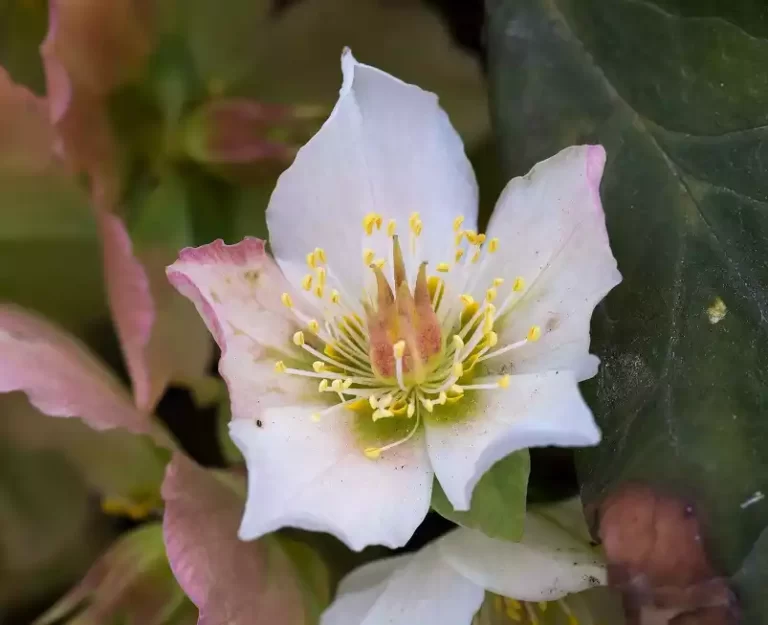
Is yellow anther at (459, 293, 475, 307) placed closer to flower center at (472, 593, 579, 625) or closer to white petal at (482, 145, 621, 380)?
white petal at (482, 145, 621, 380)

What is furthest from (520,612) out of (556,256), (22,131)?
(22,131)

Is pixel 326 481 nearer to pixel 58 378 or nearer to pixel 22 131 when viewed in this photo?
pixel 58 378

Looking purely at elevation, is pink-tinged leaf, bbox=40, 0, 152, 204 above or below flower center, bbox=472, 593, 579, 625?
above

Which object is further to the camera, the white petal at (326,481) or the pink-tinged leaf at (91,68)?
the pink-tinged leaf at (91,68)

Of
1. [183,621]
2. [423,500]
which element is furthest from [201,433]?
[423,500]

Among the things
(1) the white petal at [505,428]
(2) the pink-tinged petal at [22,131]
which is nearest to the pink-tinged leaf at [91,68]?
(2) the pink-tinged petal at [22,131]

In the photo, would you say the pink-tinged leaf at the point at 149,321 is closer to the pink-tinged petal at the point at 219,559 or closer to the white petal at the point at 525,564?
the pink-tinged petal at the point at 219,559

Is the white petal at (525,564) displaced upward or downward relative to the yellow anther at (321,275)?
downward

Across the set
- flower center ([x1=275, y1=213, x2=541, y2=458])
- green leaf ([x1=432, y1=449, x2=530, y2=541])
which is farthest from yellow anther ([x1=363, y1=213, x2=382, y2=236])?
green leaf ([x1=432, y1=449, x2=530, y2=541])
